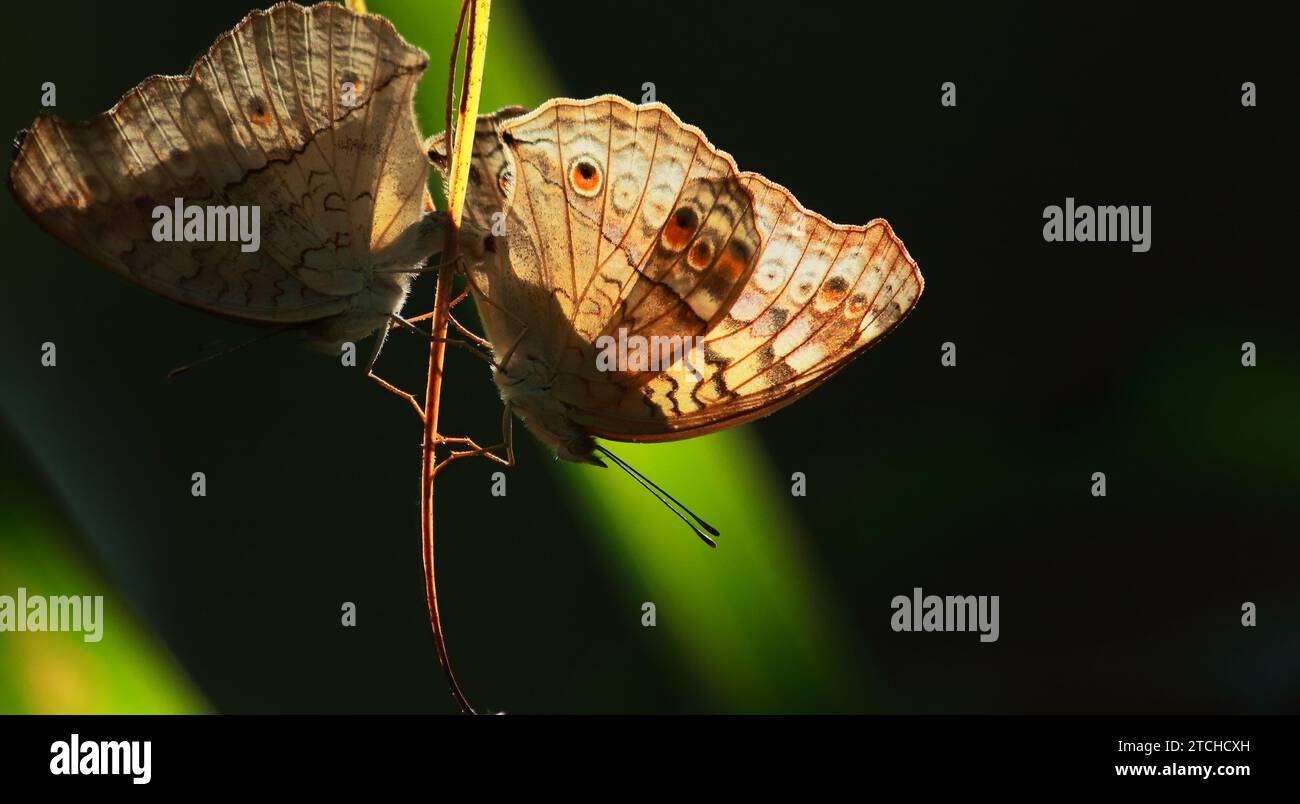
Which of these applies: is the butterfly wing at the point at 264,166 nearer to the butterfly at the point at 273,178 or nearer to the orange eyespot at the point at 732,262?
the butterfly at the point at 273,178

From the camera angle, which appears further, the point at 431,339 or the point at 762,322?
the point at 762,322

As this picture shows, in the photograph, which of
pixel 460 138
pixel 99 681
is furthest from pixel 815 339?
pixel 99 681

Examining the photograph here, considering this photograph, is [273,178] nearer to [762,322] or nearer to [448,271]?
[448,271]

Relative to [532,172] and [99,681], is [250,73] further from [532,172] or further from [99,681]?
[99,681]

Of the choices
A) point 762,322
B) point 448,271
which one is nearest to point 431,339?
point 448,271

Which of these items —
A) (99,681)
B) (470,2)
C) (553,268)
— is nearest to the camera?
(470,2)

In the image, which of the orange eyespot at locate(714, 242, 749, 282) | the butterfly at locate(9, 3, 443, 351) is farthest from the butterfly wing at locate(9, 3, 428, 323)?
the orange eyespot at locate(714, 242, 749, 282)
